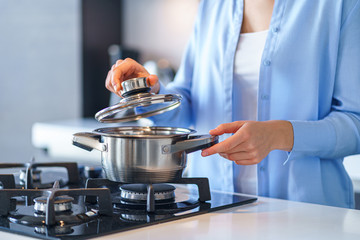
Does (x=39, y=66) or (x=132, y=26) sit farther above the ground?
(x=132, y=26)

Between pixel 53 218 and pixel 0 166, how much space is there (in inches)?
15.7

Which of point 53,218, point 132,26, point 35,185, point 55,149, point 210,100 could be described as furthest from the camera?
point 132,26

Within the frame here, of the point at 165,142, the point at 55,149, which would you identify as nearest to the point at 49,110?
the point at 55,149

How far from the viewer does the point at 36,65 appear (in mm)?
2924

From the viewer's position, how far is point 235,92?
123 cm

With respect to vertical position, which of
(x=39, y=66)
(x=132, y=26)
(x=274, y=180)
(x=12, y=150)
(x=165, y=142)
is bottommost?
(x=12, y=150)

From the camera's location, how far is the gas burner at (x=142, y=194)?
89 centimetres

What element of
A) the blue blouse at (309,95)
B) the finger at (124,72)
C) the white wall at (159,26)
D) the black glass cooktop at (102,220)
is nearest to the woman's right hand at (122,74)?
the finger at (124,72)

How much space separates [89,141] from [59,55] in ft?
7.06

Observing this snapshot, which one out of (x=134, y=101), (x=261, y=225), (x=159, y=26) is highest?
(x=159, y=26)

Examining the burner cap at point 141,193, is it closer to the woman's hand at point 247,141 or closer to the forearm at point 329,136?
the woman's hand at point 247,141

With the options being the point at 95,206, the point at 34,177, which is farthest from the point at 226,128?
the point at 34,177

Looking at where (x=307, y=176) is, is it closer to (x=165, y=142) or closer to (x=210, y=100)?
(x=210, y=100)

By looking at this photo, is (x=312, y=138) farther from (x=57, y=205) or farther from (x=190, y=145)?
(x=57, y=205)
